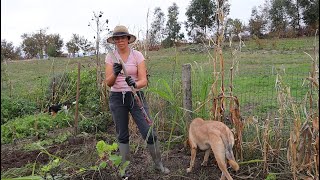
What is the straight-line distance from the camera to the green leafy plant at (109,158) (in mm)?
3021

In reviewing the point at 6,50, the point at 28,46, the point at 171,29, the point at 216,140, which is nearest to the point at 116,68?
the point at 216,140

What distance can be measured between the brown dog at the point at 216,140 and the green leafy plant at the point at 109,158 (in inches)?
30.9

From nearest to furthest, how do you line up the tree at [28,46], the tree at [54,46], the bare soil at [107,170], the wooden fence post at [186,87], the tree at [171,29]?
the bare soil at [107,170]
the wooden fence post at [186,87]
the tree at [171,29]
the tree at [54,46]
the tree at [28,46]

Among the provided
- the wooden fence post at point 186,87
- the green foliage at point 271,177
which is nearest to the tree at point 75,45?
the wooden fence post at point 186,87

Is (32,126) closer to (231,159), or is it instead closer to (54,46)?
(231,159)

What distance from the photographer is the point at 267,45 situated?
67.2ft

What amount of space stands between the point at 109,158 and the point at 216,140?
3.28 feet

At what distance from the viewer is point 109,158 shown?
3127 mm

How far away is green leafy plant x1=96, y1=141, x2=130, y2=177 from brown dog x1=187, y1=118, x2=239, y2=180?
785mm

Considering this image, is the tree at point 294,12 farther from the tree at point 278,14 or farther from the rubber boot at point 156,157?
the rubber boot at point 156,157

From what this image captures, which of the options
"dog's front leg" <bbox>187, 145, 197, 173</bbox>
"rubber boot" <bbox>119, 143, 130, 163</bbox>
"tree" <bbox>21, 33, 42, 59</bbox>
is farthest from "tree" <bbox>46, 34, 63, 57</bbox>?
"dog's front leg" <bbox>187, 145, 197, 173</bbox>

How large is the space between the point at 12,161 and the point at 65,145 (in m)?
0.78

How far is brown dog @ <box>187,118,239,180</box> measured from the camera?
3.12 metres

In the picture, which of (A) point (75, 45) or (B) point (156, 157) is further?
(A) point (75, 45)
